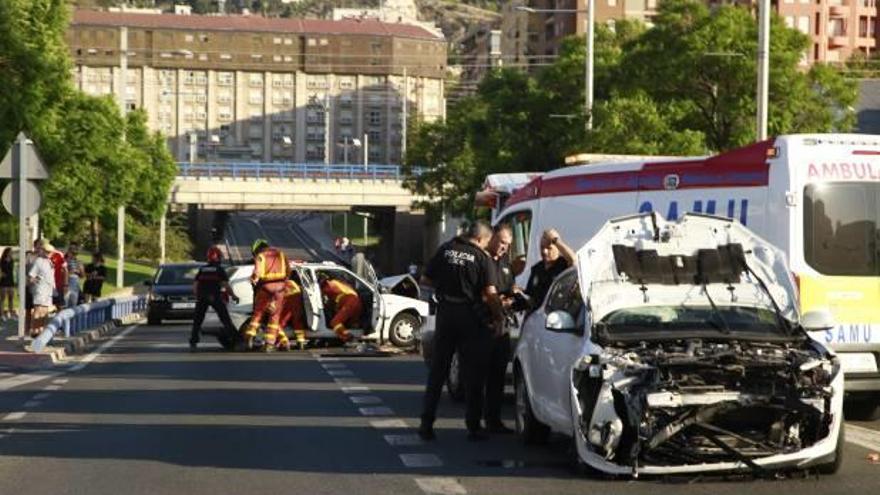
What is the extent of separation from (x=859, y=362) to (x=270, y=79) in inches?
6115

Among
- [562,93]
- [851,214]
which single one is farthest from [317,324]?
[562,93]

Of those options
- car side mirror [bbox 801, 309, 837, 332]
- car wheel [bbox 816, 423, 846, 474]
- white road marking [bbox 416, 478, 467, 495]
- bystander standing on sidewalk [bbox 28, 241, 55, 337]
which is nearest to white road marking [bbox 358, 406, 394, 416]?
white road marking [bbox 416, 478, 467, 495]

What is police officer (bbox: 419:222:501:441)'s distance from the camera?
14.4m

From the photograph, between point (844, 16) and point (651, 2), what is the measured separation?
1556cm

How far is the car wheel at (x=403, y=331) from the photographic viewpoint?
29.6 m

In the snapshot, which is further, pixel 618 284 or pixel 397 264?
pixel 397 264

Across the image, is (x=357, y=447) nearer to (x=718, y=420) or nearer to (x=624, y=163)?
(x=718, y=420)

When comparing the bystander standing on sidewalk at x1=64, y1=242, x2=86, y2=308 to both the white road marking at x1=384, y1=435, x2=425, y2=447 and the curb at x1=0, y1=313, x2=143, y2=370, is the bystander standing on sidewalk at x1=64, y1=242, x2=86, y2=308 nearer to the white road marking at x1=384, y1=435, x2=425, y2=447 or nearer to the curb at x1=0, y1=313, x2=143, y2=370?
the curb at x1=0, y1=313, x2=143, y2=370

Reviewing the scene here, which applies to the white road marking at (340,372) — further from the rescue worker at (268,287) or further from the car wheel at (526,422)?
the car wheel at (526,422)

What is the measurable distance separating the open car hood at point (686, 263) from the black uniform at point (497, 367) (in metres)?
1.90

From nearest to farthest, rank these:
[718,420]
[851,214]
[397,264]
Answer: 1. [718,420]
2. [851,214]
3. [397,264]

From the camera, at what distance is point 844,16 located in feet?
462

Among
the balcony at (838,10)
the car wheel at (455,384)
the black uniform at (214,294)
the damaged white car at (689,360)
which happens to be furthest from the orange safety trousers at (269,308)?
the balcony at (838,10)

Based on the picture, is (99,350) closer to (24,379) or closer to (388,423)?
(24,379)
